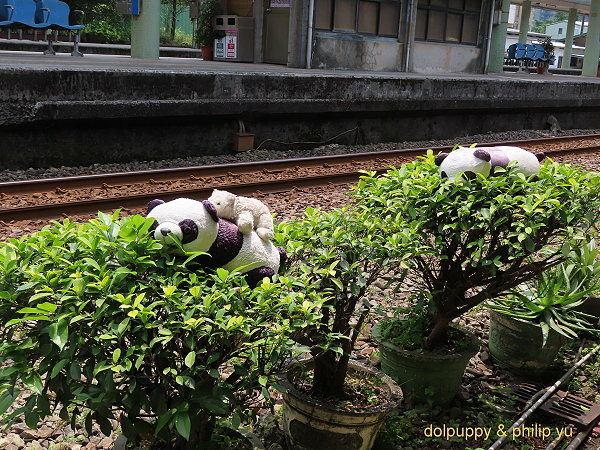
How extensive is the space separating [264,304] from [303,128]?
9528mm

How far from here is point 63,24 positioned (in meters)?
15.9

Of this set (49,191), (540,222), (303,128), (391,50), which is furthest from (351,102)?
(540,222)

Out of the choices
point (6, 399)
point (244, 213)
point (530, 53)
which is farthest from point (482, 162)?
point (530, 53)

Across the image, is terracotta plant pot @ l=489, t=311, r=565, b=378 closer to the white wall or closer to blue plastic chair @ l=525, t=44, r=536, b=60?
the white wall

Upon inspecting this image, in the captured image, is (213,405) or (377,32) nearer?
(213,405)

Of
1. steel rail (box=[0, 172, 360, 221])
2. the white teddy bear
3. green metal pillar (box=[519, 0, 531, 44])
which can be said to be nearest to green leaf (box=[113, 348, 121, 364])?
the white teddy bear

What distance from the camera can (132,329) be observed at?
226 cm

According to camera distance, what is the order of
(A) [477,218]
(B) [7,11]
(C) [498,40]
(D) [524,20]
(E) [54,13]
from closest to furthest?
(A) [477,218]
(B) [7,11]
(E) [54,13]
(C) [498,40]
(D) [524,20]

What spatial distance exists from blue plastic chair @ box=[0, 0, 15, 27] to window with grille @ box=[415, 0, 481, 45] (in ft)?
34.2

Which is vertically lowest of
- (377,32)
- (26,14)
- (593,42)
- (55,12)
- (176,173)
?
(176,173)

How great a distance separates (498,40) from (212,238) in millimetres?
21850

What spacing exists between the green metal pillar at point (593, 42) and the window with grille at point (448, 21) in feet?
25.5

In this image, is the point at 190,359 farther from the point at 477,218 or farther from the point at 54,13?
the point at 54,13

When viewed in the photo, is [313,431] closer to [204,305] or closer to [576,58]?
[204,305]
